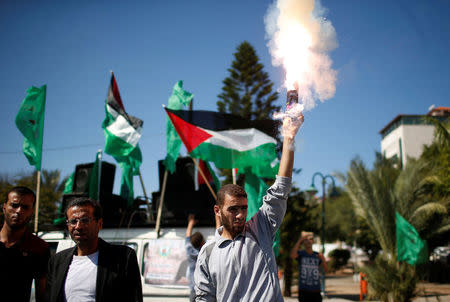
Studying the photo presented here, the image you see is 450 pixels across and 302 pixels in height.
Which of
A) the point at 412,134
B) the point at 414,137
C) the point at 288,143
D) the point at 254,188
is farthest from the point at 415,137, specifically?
the point at 288,143

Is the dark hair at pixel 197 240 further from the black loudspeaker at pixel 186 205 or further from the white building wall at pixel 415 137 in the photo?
the white building wall at pixel 415 137

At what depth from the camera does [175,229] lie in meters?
9.05

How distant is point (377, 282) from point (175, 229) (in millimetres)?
6383

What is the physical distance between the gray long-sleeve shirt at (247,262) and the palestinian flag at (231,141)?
6232 millimetres

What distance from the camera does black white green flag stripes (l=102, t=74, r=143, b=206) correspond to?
10930 millimetres

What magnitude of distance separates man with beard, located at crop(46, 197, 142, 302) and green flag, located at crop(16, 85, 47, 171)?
28.4ft

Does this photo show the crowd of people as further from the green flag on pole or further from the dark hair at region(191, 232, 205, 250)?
the green flag on pole

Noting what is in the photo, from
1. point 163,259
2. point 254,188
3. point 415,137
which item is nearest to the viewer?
point 163,259

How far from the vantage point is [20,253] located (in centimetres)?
315

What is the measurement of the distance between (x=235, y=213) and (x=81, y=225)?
3.79 ft

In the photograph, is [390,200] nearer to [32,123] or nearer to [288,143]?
[32,123]

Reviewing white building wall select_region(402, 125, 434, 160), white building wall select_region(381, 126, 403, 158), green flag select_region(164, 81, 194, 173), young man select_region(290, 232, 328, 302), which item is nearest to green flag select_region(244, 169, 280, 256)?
young man select_region(290, 232, 328, 302)

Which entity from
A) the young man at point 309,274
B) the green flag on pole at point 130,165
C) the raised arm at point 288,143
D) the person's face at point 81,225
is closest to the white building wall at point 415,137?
the green flag on pole at point 130,165

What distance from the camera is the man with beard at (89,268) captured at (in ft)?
8.44
